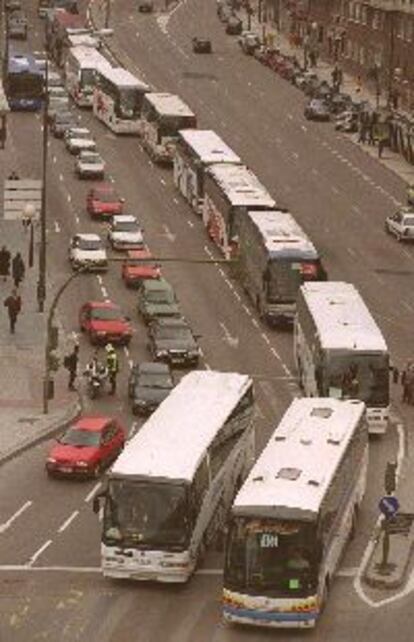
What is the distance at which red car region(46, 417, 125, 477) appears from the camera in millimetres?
59469

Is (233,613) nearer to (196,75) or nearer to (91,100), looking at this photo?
(91,100)

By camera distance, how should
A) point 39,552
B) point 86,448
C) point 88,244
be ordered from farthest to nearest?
point 88,244
point 86,448
point 39,552

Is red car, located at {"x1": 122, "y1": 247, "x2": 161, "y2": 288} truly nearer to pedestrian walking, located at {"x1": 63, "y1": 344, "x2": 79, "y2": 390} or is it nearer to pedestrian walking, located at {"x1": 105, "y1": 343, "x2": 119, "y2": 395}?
pedestrian walking, located at {"x1": 105, "y1": 343, "x2": 119, "y2": 395}

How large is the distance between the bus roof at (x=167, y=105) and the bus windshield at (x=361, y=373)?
186ft

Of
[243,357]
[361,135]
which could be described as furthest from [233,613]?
[361,135]

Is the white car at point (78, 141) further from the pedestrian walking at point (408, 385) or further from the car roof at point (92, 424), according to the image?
the car roof at point (92, 424)

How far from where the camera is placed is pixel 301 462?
4944 cm

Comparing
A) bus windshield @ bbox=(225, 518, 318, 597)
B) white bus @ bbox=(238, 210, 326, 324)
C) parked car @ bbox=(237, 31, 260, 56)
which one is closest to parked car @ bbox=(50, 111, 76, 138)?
parked car @ bbox=(237, 31, 260, 56)

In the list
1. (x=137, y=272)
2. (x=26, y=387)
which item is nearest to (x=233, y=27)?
(x=137, y=272)

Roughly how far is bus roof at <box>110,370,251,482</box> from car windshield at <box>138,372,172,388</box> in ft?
33.6

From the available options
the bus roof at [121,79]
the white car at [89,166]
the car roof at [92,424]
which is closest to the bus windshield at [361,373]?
the car roof at [92,424]

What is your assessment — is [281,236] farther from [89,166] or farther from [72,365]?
[89,166]

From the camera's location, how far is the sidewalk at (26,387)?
214ft

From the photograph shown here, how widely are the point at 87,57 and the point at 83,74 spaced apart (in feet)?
12.3
